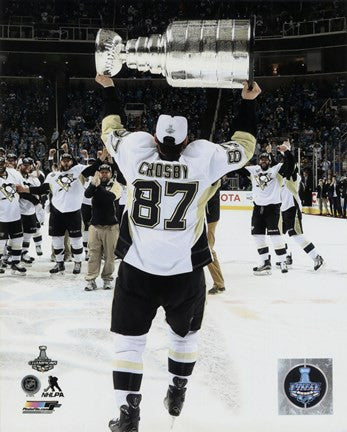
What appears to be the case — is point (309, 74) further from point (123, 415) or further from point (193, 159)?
point (123, 415)

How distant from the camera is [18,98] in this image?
10.00 ft

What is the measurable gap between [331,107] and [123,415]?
1810 millimetres

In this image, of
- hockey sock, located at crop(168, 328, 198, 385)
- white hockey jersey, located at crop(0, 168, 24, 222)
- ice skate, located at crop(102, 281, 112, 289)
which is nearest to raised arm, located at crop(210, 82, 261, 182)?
hockey sock, located at crop(168, 328, 198, 385)

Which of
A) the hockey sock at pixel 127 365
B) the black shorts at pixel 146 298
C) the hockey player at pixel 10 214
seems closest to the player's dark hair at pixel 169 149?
the black shorts at pixel 146 298

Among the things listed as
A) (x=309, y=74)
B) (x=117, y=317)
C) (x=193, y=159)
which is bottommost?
(x=117, y=317)

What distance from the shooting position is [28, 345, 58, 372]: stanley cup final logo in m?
2.85

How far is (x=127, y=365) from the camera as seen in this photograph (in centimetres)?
243

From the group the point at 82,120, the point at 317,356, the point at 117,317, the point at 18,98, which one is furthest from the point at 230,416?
the point at 18,98

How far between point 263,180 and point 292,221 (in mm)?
341

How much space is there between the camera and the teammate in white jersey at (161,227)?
92.5 inches

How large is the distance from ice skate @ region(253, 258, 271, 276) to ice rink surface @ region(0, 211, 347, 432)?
18 cm

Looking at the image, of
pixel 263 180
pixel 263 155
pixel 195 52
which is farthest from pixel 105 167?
pixel 195 52

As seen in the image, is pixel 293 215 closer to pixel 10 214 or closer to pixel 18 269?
pixel 18 269

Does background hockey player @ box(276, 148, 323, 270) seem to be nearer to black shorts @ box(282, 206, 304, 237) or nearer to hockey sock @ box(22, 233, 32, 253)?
black shorts @ box(282, 206, 304, 237)
